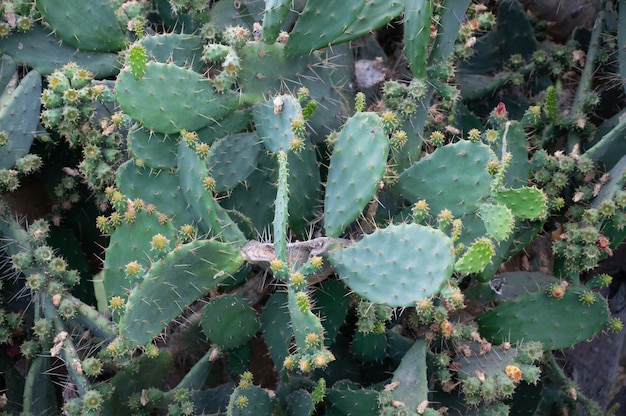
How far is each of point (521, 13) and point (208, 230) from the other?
1577 mm

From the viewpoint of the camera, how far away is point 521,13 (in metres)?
2.83

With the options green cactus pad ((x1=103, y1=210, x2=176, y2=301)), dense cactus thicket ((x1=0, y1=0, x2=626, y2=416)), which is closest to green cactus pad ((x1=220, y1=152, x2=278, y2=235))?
dense cactus thicket ((x1=0, y1=0, x2=626, y2=416))

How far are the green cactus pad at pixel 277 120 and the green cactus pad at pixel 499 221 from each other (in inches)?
23.1

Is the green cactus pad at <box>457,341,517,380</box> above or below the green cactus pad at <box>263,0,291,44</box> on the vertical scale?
below

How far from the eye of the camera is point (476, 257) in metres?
1.72

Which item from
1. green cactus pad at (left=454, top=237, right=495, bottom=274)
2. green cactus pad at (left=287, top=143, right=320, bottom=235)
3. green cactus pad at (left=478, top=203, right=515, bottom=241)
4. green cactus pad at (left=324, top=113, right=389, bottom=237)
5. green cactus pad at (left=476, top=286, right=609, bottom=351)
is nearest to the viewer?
green cactus pad at (left=454, top=237, right=495, bottom=274)

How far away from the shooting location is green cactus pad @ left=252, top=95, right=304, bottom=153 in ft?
6.78

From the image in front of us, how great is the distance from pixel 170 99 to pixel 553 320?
139cm

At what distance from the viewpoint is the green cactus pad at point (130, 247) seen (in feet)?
6.76

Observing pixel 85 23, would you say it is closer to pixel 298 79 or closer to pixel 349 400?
pixel 298 79

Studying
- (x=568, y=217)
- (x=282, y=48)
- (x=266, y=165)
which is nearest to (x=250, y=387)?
(x=266, y=165)

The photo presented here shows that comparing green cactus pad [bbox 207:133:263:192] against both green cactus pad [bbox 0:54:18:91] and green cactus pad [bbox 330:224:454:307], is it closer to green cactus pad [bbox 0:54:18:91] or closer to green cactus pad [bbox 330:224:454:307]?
green cactus pad [bbox 330:224:454:307]

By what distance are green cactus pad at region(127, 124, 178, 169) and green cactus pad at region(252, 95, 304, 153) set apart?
0.88ft

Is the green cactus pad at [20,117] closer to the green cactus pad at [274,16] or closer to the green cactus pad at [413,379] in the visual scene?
the green cactus pad at [274,16]
